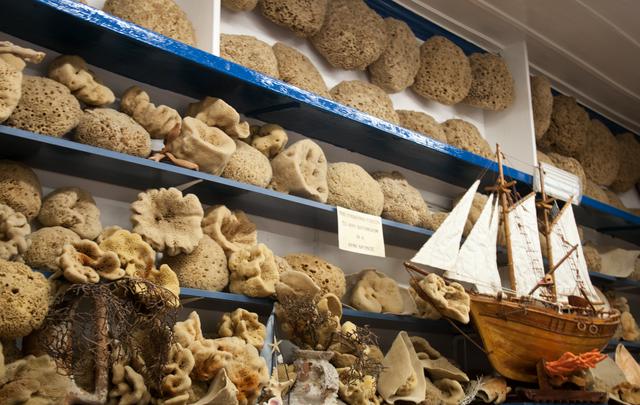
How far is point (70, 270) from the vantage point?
1553mm

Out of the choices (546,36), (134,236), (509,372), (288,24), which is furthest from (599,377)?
(134,236)

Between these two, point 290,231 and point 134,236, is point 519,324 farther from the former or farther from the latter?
point 134,236

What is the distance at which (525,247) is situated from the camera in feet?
9.17

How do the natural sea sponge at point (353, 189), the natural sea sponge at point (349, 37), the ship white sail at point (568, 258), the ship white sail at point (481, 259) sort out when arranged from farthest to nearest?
the ship white sail at point (568, 258), the natural sea sponge at point (349, 37), the ship white sail at point (481, 259), the natural sea sponge at point (353, 189)

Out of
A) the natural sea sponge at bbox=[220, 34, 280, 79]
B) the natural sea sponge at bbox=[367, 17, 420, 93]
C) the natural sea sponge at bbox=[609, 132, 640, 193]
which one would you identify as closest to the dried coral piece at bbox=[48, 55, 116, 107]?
the natural sea sponge at bbox=[220, 34, 280, 79]

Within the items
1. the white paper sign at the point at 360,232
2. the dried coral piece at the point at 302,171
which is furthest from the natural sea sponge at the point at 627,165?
the dried coral piece at the point at 302,171

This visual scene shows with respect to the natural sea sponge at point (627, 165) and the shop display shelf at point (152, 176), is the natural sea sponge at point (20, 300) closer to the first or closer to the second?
the shop display shelf at point (152, 176)

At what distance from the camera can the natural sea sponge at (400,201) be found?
258 centimetres

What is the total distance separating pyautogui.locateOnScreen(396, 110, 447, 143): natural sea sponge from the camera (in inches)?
111

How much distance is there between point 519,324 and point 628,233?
1.68 m

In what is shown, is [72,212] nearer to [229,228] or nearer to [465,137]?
[229,228]

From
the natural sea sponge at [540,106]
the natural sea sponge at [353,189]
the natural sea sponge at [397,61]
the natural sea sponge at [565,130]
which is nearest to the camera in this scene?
the natural sea sponge at [353,189]

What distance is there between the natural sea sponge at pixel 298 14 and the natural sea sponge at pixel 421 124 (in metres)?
0.49

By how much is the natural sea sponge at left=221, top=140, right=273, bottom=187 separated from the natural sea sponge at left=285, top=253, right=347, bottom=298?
9.7 inches
